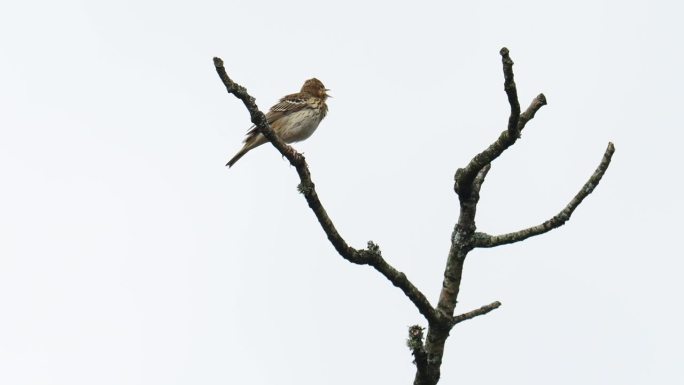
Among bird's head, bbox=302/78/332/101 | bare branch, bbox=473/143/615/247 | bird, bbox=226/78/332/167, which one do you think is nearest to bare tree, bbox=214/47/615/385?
bare branch, bbox=473/143/615/247

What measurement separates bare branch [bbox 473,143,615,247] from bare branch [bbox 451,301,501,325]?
0.42 metres

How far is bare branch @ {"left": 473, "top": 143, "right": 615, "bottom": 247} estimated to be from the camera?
565 cm

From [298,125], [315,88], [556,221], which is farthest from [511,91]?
[315,88]

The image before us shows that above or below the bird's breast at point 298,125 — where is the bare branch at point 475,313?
below

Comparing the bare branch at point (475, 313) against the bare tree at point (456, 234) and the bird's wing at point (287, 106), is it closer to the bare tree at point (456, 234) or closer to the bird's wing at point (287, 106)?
the bare tree at point (456, 234)

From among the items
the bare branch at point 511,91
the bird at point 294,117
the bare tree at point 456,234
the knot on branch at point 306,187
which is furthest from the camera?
the bird at point 294,117

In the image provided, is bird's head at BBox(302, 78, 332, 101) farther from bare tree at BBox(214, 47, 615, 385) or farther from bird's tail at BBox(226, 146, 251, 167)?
bare tree at BBox(214, 47, 615, 385)

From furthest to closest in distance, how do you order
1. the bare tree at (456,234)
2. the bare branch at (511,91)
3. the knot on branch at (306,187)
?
the knot on branch at (306,187) → the bare tree at (456,234) → the bare branch at (511,91)

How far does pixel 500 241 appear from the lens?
5.81 meters

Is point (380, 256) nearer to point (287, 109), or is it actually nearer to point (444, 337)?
point (444, 337)

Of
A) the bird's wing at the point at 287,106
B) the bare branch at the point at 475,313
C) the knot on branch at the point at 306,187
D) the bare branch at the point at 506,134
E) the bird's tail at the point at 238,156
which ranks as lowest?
the bare branch at the point at 475,313

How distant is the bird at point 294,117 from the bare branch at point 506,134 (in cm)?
862

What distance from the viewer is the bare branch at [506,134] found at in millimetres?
5008

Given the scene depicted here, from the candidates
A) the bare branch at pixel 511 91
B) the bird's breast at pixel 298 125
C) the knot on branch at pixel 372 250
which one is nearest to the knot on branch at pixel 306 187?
the knot on branch at pixel 372 250
